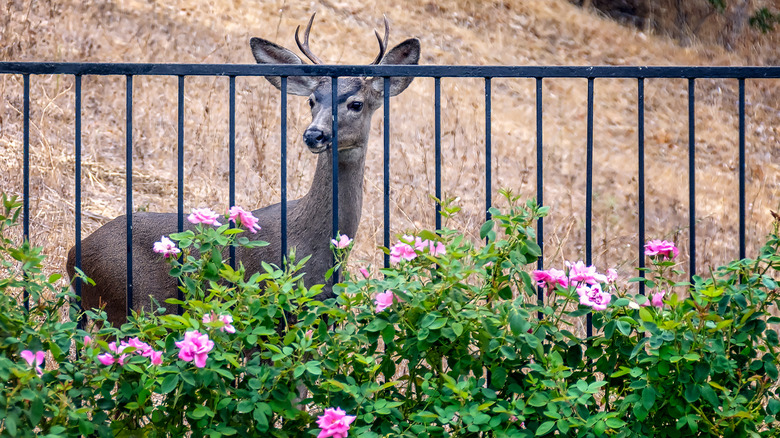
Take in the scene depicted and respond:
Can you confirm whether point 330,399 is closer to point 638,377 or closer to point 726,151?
point 638,377

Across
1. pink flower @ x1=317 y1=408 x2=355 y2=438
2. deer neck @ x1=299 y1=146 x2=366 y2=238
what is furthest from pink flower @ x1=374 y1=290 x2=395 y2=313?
deer neck @ x1=299 y1=146 x2=366 y2=238

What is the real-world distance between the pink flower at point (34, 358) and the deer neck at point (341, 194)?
205cm

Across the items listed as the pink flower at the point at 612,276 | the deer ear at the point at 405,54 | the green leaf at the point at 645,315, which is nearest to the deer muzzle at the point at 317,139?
the deer ear at the point at 405,54

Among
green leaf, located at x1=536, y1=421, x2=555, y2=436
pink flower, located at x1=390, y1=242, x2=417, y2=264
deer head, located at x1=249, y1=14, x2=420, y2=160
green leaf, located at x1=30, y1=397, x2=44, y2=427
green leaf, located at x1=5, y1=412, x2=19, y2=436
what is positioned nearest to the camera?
green leaf, located at x1=5, y1=412, x2=19, y2=436

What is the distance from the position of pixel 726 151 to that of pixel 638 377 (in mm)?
11029

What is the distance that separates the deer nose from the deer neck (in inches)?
12.4

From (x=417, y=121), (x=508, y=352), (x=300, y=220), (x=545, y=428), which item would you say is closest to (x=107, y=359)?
(x=508, y=352)

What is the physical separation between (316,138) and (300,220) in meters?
0.62

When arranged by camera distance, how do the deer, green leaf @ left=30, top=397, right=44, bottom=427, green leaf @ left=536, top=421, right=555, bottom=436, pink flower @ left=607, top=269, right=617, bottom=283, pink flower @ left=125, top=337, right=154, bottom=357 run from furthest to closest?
the deer
pink flower @ left=607, top=269, right=617, bottom=283
pink flower @ left=125, top=337, right=154, bottom=357
green leaf @ left=536, top=421, right=555, bottom=436
green leaf @ left=30, top=397, right=44, bottom=427

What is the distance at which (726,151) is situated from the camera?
42.2 feet

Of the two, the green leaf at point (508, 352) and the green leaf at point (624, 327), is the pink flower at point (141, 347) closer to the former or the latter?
the green leaf at point (508, 352)

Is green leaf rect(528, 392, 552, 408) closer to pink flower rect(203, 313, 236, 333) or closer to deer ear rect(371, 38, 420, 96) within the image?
pink flower rect(203, 313, 236, 333)

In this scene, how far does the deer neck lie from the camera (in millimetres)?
4480

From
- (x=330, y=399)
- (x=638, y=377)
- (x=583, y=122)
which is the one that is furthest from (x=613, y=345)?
(x=583, y=122)
